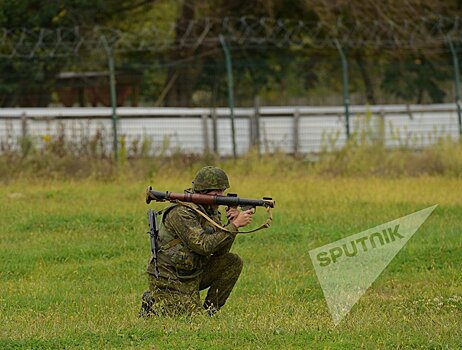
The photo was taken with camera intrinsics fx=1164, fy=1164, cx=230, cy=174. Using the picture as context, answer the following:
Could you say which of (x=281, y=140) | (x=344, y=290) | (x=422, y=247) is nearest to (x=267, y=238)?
(x=422, y=247)

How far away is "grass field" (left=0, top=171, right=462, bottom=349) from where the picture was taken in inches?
309

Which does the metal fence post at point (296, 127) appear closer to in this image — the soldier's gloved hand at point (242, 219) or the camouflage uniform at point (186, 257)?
the camouflage uniform at point (186, 257)

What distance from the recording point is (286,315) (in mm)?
9016

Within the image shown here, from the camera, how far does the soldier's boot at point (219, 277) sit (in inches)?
358

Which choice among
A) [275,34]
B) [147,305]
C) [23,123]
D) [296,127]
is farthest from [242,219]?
[275,34]

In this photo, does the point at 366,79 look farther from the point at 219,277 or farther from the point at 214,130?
the point at 219,277

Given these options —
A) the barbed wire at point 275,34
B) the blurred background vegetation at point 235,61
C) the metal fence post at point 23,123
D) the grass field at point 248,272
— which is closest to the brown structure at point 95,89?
the blurred background vegetation at point 235,61

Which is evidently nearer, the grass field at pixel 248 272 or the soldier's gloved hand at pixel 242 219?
the grass field at pixel 248 272

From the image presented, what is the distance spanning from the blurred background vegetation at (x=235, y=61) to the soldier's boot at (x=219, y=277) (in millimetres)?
17080

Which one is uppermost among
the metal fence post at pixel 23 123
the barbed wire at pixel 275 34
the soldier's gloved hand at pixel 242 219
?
the barbed wire at pixel 275 34

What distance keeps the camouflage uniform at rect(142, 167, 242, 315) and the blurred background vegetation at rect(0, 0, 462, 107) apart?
1718cm

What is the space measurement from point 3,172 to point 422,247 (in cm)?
920

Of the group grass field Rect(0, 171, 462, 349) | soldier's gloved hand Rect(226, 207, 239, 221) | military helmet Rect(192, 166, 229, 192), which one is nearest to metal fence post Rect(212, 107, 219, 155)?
grass field Rect(0, 171, 462, 349)

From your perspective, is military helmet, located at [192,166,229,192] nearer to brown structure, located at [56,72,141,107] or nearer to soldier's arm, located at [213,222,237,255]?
soldier's arm, located at [213,222,237,255]
